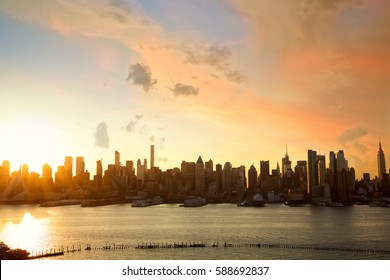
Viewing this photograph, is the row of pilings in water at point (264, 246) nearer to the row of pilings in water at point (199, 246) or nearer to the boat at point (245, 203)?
the row of pilings in water at point (199, 246)

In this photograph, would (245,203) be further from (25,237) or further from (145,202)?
(25,237)

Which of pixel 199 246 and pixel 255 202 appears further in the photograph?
pixel 255 202

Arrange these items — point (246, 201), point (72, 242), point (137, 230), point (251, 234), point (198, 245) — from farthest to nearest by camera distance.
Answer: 1. point (246, 201)
2. point (137, 230)
3. point (251, 234)
4. point (72, 242)
5. point (198, 245)

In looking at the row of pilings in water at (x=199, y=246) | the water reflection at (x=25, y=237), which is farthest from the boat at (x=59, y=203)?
the row of pilings in water at (x=199, y=246)

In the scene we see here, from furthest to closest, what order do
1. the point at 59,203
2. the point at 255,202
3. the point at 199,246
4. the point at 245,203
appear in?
the point at 245,203
the point at 255,202
the point at 59,203
the point at 199,246

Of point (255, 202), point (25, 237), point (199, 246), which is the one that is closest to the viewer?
point (199, 246)

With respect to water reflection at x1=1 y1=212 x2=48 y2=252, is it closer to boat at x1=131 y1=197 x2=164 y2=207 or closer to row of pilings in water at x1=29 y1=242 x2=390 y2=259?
row of pilings in water at x1=29 y1=242 x2=390 y2=259

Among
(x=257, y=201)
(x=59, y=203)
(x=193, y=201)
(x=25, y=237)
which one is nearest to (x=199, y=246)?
(x=25, y=237)

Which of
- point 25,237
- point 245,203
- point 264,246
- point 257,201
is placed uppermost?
point 264,246
